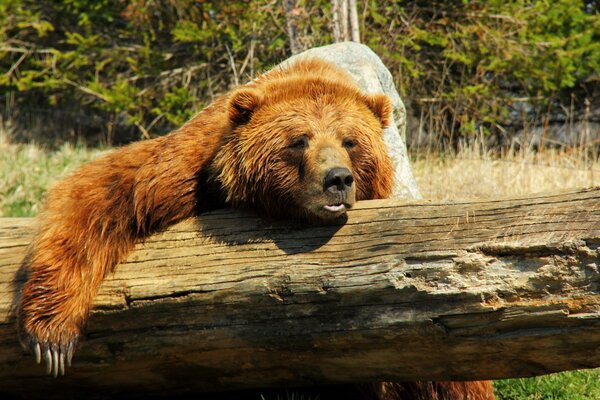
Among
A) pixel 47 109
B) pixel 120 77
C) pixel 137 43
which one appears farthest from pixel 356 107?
pixel 47 109

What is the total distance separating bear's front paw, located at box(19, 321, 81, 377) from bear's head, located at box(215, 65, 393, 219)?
1.16 metres

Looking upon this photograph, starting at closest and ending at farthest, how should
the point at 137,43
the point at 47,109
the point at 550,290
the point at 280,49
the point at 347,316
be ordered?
the point at 550,290
the point at 347,316
the point at 280,49
the point at 137,43
the point at 47,109

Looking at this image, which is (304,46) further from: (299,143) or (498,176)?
(299,143)

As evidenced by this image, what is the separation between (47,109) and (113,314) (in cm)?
1332

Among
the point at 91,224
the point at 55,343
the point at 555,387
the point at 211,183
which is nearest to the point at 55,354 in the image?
the point at 55,343

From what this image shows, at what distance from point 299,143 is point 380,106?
77cm

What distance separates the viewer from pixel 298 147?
4.59 m

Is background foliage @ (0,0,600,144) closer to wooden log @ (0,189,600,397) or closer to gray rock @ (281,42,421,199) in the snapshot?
gray rock @ (281,42,421,199)

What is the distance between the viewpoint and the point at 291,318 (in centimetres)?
382

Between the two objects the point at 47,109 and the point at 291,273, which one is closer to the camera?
the point at 291,273

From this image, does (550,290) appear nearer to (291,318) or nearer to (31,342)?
(291,318)

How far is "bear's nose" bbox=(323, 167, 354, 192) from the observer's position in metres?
4.14

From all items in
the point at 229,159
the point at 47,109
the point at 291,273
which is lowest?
the point at 47,109

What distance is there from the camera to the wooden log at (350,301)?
3.41 meters
